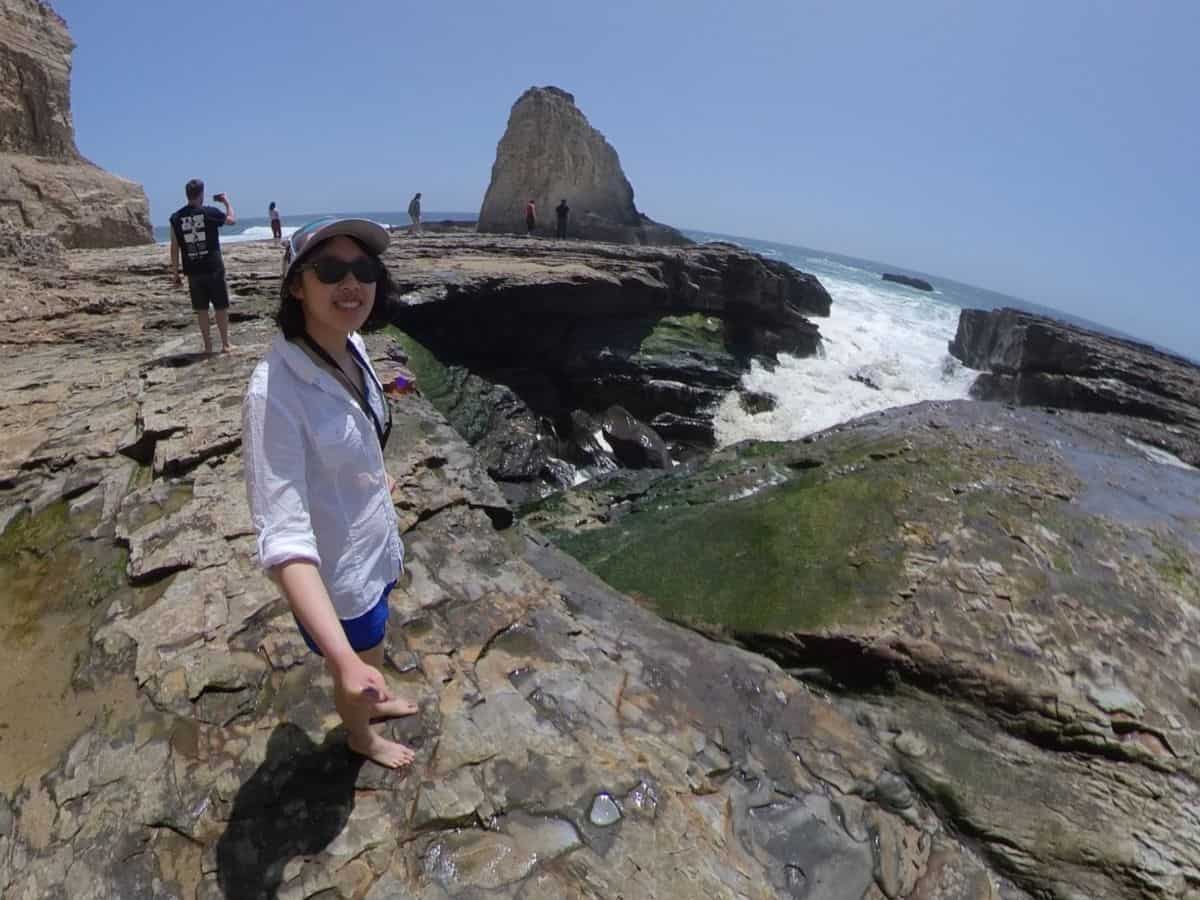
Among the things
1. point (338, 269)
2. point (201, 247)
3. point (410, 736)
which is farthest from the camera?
point (201, 247)

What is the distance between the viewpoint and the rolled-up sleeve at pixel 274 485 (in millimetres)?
1533

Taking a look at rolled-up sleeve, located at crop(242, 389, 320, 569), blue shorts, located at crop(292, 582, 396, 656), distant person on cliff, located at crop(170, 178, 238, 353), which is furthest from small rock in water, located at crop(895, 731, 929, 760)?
distant person on cliff, located at crop(170, 178, 238, 353)

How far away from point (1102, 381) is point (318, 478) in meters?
16.7

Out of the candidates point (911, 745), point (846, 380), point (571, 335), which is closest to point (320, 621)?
point (911, 745)

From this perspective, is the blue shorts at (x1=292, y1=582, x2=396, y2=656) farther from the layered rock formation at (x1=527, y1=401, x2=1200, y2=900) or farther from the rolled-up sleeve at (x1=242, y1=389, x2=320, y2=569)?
the layered rock formation at (x1=527, y1=401, x2=1200, y2=900)

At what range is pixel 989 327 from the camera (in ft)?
71.2

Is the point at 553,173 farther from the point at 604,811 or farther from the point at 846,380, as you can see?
the point at 604,811

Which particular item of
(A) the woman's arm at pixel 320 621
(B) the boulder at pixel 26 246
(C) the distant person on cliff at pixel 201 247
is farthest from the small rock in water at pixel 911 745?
(B) the boulder at pixel 26 246

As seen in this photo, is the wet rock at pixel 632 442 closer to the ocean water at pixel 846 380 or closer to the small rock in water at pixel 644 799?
the ocean water at pixel 846 380

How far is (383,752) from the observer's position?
7.91 ft

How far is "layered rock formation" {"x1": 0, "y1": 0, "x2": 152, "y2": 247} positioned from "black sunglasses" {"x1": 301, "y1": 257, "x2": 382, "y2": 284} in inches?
541

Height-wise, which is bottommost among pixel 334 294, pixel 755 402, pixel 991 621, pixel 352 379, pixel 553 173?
pixel 755 402

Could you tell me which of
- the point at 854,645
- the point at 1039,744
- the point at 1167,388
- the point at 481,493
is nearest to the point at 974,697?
the point at 1039,744

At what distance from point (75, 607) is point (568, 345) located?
12.1 m
